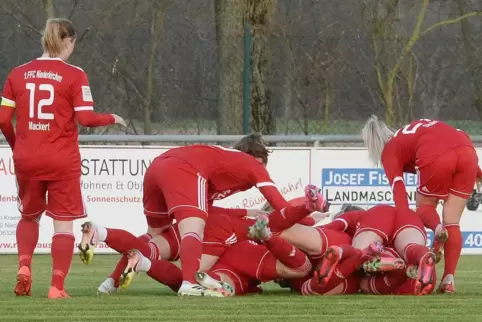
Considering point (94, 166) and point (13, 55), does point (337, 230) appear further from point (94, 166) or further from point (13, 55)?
point (13, 55)

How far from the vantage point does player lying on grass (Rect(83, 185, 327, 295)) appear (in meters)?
8.34

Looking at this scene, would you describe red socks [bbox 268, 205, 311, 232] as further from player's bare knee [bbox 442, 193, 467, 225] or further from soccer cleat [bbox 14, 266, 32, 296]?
soccer cleat [bbox 14, 266, 32, 296]

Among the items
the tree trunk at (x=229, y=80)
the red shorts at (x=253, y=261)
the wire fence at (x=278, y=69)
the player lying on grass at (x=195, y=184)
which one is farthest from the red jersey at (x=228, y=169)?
the tree trunk at (x=229, y=80)

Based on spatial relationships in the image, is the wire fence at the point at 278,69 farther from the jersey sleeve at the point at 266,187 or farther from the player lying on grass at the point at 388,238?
the jersey sleeve at the point at 266,187

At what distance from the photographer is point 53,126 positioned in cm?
835

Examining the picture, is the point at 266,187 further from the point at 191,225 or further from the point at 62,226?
the point at 62,226

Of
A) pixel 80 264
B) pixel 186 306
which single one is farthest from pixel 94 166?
pixel 186 306

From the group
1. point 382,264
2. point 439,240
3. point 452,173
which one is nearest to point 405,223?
point 439,240

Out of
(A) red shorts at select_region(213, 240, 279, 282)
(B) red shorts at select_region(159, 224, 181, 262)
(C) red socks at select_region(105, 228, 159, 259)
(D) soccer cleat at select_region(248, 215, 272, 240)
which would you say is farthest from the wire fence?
(D) soccer cleat at select_region(248, 215, 272, 240)

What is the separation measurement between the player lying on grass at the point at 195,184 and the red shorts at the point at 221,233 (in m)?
0.16

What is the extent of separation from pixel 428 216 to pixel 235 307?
2455mm

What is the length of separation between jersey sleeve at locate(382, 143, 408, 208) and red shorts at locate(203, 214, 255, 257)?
3.60ft

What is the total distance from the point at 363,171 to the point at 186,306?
21.0ft

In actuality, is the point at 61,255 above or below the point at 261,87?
below
